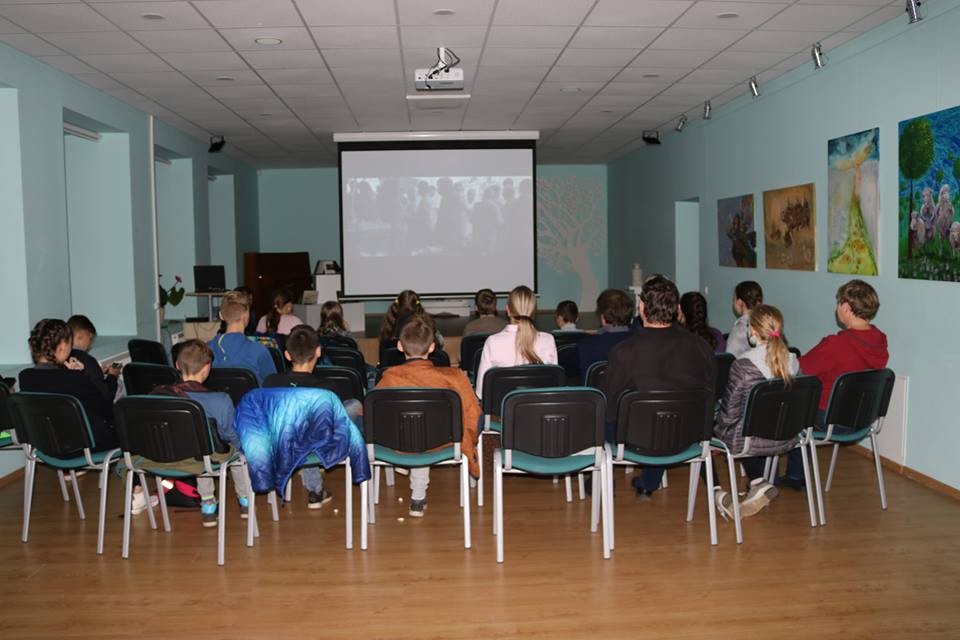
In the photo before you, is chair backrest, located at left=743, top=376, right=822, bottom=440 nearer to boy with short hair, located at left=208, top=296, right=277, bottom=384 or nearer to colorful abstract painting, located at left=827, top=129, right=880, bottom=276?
colorful abstract painting, located at left=827, top=129, right=880, bottom=276

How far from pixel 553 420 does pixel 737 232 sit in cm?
573

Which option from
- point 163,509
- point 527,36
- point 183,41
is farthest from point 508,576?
point 183,41

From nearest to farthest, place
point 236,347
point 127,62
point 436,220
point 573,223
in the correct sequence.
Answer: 1. point 236,347
2. point 127,62
3. point 436,220
4. point 573,223

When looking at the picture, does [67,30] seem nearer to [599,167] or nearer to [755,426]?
[755,426]

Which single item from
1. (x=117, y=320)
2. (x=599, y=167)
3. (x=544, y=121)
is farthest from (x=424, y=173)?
(x=599, y=167)

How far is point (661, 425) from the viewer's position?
4027 millimetres

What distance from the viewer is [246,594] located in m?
3.75

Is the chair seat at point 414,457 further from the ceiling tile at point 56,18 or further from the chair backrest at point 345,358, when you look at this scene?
the ceiling tile at point 56,18

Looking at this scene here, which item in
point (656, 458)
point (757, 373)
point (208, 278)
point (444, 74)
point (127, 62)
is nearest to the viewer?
point (656, 458)

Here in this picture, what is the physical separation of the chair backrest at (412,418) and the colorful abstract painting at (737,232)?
18.0 ft

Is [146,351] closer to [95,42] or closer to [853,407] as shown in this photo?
[95,42]

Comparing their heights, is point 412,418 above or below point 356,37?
below

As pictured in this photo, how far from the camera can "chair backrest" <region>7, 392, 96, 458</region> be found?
4.13 m

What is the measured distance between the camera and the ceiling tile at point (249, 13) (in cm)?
521
